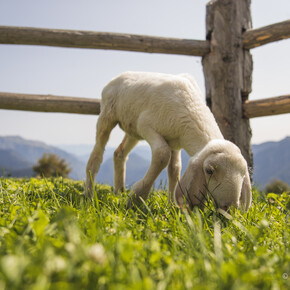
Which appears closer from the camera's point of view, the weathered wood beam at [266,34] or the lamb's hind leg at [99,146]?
the lamb's hind leg at [99,146]

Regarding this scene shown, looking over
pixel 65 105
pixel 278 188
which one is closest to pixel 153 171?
pixel 65 105

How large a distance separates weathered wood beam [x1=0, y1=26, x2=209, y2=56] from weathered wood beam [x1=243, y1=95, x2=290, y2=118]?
1.13 metres

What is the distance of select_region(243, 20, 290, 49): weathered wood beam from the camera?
4062 millimetres

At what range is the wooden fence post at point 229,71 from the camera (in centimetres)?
423

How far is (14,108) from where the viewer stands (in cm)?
430

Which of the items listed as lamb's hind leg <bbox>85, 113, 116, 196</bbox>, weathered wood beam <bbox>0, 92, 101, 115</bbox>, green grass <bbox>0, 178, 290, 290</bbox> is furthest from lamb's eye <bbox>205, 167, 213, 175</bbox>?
weathered wood beam <bbox>0, 92, 101, 115</bbox>

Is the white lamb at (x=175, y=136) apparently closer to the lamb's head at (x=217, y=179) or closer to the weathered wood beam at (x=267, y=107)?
the lamb's head at (x=217, y=179)

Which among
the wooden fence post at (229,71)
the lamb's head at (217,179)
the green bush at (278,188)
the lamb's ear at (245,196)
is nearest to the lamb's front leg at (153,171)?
the lamb's head at (217,179)

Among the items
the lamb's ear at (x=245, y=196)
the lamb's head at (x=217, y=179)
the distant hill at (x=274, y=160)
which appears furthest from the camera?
the distant hill at (x=274, y=160)

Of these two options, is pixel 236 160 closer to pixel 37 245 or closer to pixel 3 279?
pixel 37 245

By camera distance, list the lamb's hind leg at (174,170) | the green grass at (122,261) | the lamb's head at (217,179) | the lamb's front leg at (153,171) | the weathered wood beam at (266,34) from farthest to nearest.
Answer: the weathered wood beam at (266,34) → the lamb's hind leg at (174,170) → the lamb's front leg at (153,171) → the lamb's head at (217,179) → the green grass at (122,261)

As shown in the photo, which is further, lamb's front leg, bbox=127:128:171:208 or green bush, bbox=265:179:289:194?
green bush, bbox=265:179:289:194

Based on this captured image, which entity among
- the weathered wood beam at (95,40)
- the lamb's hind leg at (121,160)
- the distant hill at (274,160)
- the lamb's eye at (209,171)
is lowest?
the distant hill at (274,160)

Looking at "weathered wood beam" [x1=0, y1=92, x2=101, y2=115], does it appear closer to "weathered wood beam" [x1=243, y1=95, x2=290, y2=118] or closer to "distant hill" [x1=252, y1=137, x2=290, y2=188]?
"weathered wood beam" [x1=243, y1=95, x2=290, y2=118]
